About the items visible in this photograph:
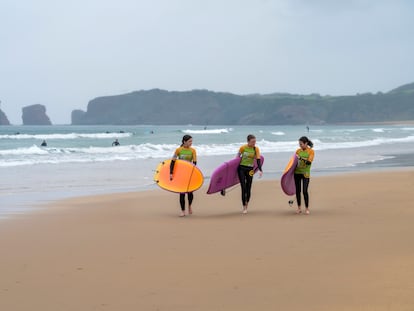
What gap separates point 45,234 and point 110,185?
23.3 feet

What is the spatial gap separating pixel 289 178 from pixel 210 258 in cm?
421

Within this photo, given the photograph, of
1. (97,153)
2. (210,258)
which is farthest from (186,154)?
(97,153)

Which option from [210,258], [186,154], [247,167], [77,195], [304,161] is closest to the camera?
[210,258]

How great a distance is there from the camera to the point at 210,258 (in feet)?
20.5

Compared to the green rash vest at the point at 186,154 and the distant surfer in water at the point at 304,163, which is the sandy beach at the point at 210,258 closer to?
the distant surfer in water at the point at 304,163

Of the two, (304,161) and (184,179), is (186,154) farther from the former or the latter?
(304,161)

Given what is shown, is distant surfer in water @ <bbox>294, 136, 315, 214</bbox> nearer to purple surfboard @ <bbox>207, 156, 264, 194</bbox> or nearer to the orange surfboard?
purple surfboard @ <bbox>207, 156, 264, 194</bbox>

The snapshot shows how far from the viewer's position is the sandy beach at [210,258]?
15.8ft

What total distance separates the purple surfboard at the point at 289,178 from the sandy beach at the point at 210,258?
406 millimetres

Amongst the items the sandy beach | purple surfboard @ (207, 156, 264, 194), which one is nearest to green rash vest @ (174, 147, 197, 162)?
purple surfboard @ (207, 156, 264, 194)

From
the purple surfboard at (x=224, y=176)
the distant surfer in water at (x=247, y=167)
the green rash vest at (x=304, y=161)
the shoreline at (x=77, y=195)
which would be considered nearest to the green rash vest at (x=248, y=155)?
the distant surfer in water at (x=247, y=167)

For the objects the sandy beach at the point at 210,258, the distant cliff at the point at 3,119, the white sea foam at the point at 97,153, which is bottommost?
the distant cliff at the point at 3,119

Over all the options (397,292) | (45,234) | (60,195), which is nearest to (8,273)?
(45,234)

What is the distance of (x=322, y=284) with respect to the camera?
518cm
